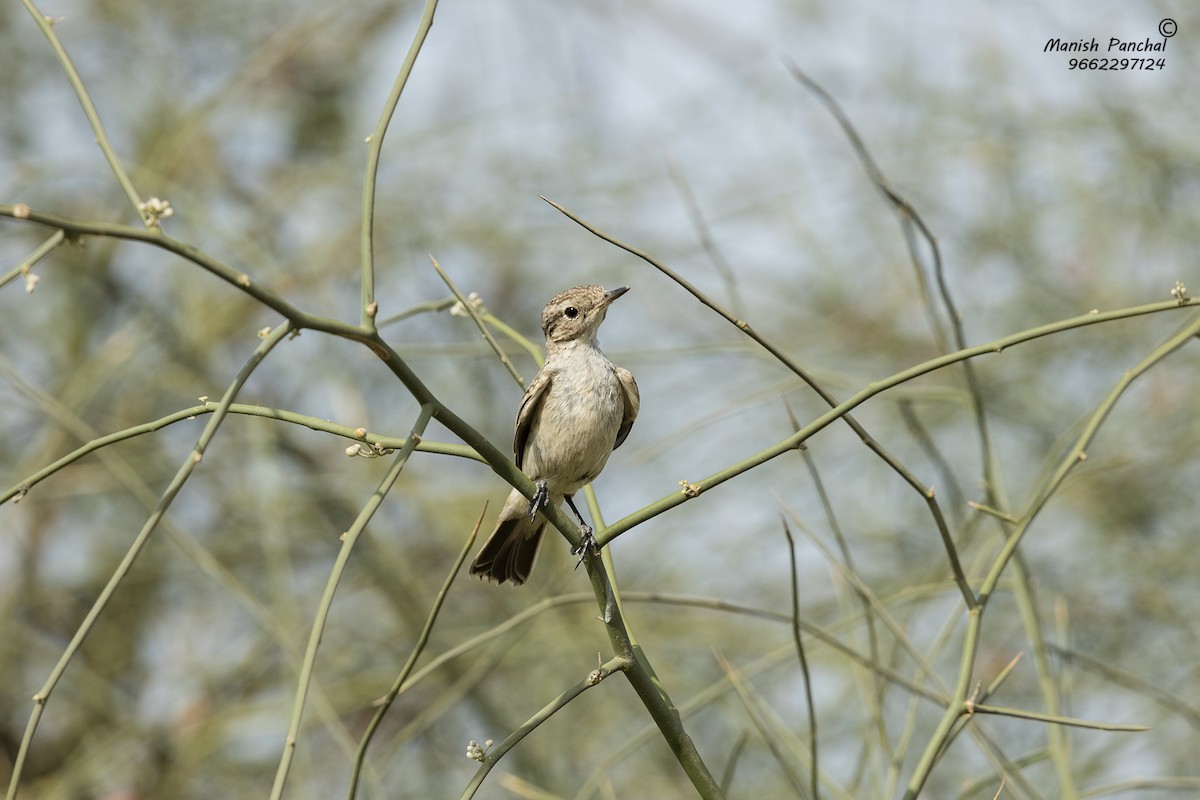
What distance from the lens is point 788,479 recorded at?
228 inches

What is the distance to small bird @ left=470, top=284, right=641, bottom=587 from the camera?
Answer: 391 centimetres

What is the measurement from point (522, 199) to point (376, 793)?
3.41m

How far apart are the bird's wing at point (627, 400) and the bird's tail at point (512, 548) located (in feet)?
1.20

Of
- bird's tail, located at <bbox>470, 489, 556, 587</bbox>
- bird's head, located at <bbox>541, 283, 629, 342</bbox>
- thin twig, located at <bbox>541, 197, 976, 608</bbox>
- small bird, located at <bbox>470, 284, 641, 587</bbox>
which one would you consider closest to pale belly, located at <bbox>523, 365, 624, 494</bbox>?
small bird, located at <bbox>470, 284, 641, 587</bbox>

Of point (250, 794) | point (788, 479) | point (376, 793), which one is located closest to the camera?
point (376, 793)

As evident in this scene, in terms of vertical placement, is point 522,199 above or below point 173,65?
below

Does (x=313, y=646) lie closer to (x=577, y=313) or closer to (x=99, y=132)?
(x=99, y=132)

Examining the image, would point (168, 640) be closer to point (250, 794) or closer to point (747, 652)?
point (250, 794)

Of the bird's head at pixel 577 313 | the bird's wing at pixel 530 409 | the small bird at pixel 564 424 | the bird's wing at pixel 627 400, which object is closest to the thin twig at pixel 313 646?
the small bird at pixel 564 424

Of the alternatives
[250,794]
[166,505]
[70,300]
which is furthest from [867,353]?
[166,505]

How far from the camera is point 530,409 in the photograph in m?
4.06

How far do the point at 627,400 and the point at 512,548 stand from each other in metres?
0.60

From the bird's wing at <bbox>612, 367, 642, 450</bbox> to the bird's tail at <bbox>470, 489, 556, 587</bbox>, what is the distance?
365 millimetres

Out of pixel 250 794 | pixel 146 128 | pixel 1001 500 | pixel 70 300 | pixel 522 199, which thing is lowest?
pixel 1001 500
